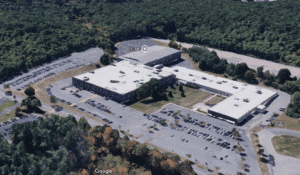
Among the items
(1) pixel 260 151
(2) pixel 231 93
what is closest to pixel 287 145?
(1) pixel 260 151

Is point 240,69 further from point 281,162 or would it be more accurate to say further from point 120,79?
point 281,162

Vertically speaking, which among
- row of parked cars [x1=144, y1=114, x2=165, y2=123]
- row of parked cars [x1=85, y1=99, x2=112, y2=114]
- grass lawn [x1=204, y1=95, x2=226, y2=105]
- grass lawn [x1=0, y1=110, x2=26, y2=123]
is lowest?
grass lawn [x1=0, y1=110, x2=26, y2=123]

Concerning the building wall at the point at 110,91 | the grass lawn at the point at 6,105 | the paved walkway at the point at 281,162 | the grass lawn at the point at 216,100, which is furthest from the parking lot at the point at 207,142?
the grass lawn at the point at 6,105

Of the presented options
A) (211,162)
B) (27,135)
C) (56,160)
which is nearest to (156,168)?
(211,162)

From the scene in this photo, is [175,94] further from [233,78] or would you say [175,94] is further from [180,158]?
[180,158]

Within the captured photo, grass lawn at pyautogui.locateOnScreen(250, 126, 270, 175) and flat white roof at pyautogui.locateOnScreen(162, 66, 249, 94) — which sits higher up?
flat white roof at pyautogui.locateOnScreen(162, 66, 249, 94)

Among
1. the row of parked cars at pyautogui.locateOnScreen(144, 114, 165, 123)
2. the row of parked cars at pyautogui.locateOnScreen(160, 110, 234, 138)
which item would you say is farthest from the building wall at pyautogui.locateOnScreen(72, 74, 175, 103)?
the row of parked cars at pyautogui.locateOnScreen(160, 110, 234, 138)

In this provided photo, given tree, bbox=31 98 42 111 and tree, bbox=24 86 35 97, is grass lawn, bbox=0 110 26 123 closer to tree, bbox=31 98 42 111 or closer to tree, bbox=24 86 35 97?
tree, bbox=31 98 42 111
